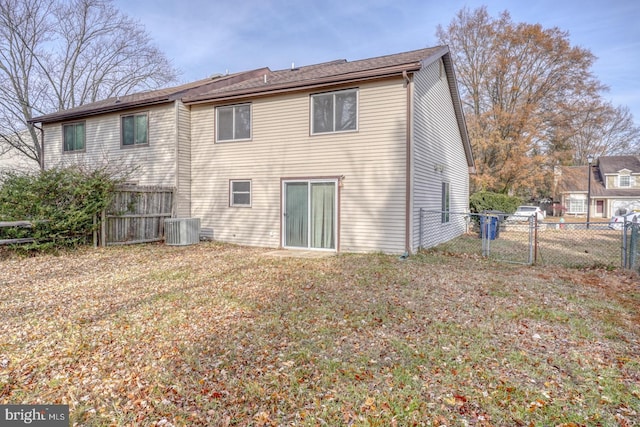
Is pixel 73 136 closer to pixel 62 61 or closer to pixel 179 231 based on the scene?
pixel 179 231

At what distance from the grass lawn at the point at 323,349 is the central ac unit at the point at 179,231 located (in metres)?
3.91

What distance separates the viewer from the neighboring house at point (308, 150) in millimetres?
8867

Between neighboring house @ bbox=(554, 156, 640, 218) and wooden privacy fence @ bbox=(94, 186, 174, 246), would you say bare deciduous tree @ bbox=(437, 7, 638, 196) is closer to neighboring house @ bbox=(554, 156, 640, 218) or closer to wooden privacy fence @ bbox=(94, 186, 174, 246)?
neighboring house @ bbox=(554, 156, 640, 218)

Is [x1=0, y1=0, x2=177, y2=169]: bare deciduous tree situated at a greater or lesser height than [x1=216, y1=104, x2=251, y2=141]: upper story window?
greater

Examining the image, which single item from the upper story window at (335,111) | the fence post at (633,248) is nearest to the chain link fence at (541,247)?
the fence post at (633,248)

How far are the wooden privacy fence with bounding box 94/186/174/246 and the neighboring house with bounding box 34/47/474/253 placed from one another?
0.53 m

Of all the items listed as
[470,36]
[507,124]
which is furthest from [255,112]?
[470,36]

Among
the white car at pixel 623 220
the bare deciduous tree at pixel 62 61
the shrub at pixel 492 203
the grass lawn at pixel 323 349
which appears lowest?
the grass lawn at pixel 323 349

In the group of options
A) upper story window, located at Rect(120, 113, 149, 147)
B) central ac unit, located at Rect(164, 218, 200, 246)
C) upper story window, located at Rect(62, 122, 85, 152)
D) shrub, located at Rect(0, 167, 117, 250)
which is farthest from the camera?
upper story window, located at Rect(62, 122, 85, 152)

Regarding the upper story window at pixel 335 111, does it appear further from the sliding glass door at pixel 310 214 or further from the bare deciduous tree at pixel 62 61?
the bare deciduous tree at pixel 62 61

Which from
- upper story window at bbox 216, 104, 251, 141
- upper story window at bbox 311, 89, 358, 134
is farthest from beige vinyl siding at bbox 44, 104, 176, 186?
upper story window at bbox 311, 89, 358, 134

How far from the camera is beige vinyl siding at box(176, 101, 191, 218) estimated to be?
450 inches

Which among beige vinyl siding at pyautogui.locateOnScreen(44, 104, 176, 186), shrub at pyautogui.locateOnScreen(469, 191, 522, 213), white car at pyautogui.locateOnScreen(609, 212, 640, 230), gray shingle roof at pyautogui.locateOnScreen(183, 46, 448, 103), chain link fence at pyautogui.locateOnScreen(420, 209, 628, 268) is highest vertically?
gray shingle roof at pyautogui.locateOnScreen(183, 46, 448, 103)

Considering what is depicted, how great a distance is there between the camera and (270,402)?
2.77 metres
